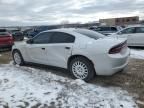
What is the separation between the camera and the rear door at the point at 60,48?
639 cm

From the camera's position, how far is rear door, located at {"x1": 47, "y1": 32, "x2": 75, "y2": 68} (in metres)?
6.39

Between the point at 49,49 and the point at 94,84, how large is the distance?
195 cm

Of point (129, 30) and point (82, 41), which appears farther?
point (129, 30)

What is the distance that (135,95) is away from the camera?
16.5 feet

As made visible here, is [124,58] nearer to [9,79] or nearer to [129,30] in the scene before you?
[9,79]

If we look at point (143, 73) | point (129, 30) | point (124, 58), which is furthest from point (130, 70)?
point (129, 30)

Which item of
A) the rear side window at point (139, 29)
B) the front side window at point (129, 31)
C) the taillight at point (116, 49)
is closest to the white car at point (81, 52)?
the taillight at point (116, 49)

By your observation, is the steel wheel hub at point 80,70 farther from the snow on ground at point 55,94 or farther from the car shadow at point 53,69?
the car shadow at point 53,69

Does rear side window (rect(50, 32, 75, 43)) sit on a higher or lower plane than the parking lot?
higher

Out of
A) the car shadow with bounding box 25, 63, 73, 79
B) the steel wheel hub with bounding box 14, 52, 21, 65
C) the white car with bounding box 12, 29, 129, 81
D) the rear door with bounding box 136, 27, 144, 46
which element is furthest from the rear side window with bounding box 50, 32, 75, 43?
the rear door with bounding box 136, 27, 144, 46

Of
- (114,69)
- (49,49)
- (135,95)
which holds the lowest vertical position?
(135,95)

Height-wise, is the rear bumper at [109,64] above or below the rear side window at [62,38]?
below

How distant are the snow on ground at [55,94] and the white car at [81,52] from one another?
18.9 inches

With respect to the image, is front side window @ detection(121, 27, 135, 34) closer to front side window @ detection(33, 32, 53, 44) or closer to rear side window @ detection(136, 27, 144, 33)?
rear side window @ detection(136, 27, 144, 33)
